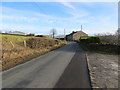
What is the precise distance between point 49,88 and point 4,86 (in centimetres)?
203

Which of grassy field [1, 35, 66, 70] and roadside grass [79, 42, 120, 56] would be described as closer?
grassy field [1, 35, 66, 70]

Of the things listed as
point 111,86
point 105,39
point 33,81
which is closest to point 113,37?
point 105,39

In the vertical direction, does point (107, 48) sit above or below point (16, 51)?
below

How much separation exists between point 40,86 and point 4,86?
63.0 inches

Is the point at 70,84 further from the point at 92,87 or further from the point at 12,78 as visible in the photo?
the point at 12,78

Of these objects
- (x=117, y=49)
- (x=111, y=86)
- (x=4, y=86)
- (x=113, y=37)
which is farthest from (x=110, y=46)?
(x=4, y=86)

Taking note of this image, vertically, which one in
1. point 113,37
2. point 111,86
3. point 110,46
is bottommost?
point 111,86

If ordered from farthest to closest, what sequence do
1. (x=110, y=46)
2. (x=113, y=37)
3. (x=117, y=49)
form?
(x=113, y=37) < (x=110, y=46) < (x=117, y=49)

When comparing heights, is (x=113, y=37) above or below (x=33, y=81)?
above

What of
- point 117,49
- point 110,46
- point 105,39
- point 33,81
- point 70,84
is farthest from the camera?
point 105,39

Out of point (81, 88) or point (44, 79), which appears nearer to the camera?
point (81, 88)

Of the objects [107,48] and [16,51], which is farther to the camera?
[107,48]

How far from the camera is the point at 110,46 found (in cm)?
1692

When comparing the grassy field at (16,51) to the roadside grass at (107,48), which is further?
the roadside grass at (107,48)
